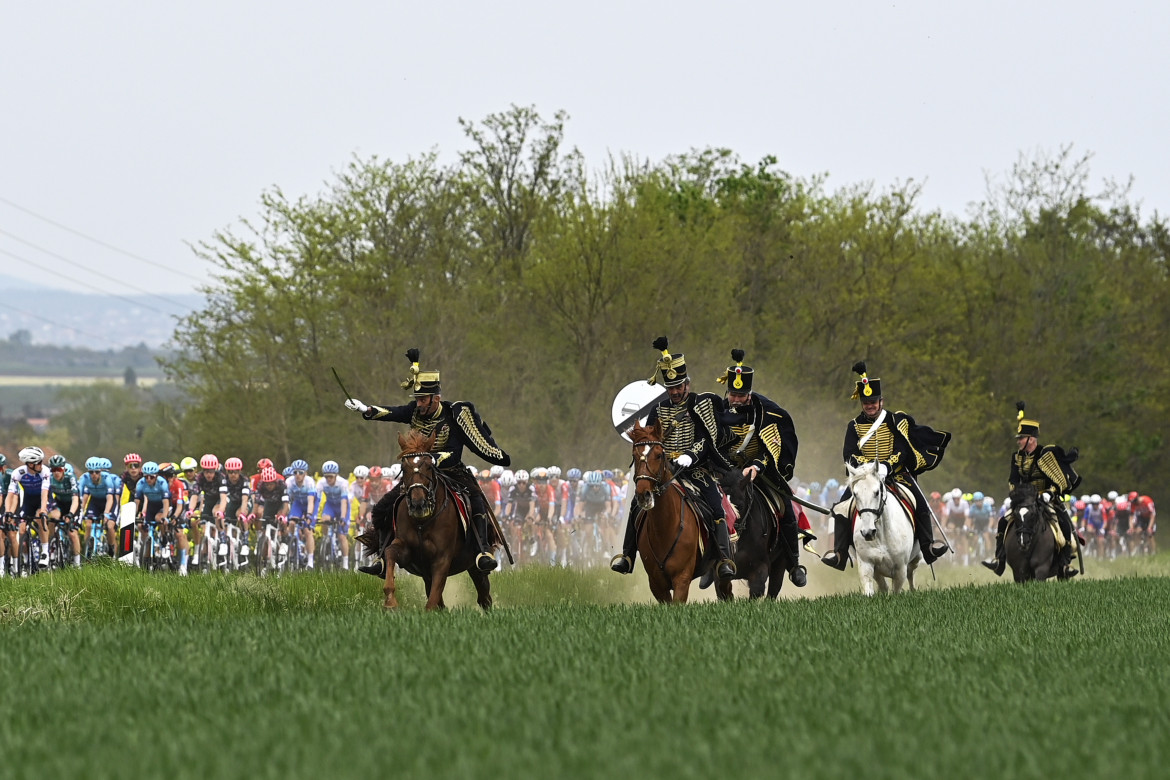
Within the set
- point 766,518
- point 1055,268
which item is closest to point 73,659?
point 766,518

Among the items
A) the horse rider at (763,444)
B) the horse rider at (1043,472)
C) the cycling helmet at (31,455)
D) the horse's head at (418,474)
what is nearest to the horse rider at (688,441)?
the horse rider at (763,444)

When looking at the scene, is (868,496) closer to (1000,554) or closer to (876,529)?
(876,529)

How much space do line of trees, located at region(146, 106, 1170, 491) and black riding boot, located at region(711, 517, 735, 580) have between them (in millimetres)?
30503

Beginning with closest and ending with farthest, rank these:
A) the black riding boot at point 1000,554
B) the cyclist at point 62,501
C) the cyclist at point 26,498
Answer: the black riding boot at point 1000,554, the cyclist at point 26,498, the cyclist at point 62,501

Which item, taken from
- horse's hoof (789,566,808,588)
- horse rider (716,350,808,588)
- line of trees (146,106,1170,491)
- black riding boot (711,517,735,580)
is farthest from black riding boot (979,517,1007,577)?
line of trees (146,106,1170,491)

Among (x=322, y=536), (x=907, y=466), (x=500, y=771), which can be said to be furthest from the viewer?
(x=322, y=536)

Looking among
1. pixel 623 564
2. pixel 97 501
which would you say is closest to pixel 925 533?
pixel 623 564

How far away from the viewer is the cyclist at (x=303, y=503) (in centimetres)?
3089

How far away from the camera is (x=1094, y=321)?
66.6m

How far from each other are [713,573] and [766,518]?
1.73 metres

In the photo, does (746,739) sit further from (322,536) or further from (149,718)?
(322,536)

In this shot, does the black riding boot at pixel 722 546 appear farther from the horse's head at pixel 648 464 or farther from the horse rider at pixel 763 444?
the horse rider at pixel 763 444

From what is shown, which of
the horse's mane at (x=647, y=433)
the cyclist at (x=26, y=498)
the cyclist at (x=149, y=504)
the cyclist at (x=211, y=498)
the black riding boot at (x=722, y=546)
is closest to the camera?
the horse's mane at (x=647, y=433)

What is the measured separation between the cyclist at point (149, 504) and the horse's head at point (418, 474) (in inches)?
484
